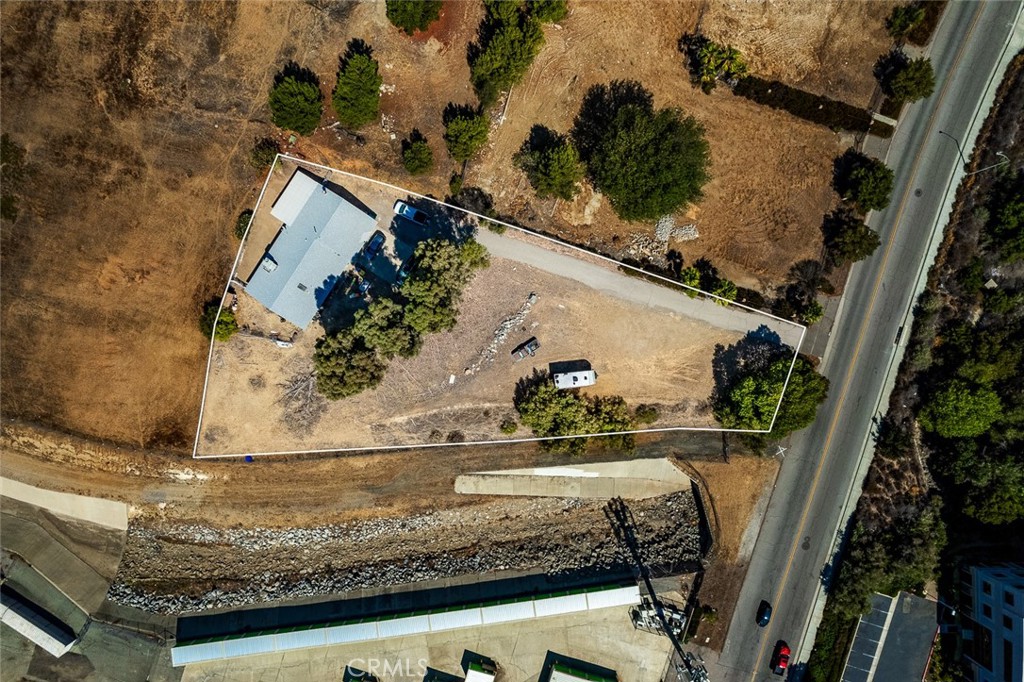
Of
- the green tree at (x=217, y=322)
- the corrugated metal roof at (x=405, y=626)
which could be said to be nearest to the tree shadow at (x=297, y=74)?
the green tree at (x=217, y=322)

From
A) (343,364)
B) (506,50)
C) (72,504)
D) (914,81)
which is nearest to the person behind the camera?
(343,364)

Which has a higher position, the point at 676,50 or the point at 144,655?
the point at 676,50

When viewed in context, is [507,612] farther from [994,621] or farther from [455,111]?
[455,111]

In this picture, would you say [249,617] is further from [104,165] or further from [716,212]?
[716,212]

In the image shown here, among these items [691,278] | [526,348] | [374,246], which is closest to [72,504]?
[374,246]

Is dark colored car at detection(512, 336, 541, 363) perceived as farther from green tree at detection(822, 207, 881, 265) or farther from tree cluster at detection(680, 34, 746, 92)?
green tree at detection(822, 207, 881, 265)

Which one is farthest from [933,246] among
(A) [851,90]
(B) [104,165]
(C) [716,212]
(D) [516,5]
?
(B) [104,165]

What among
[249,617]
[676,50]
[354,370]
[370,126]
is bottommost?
[249,617]
